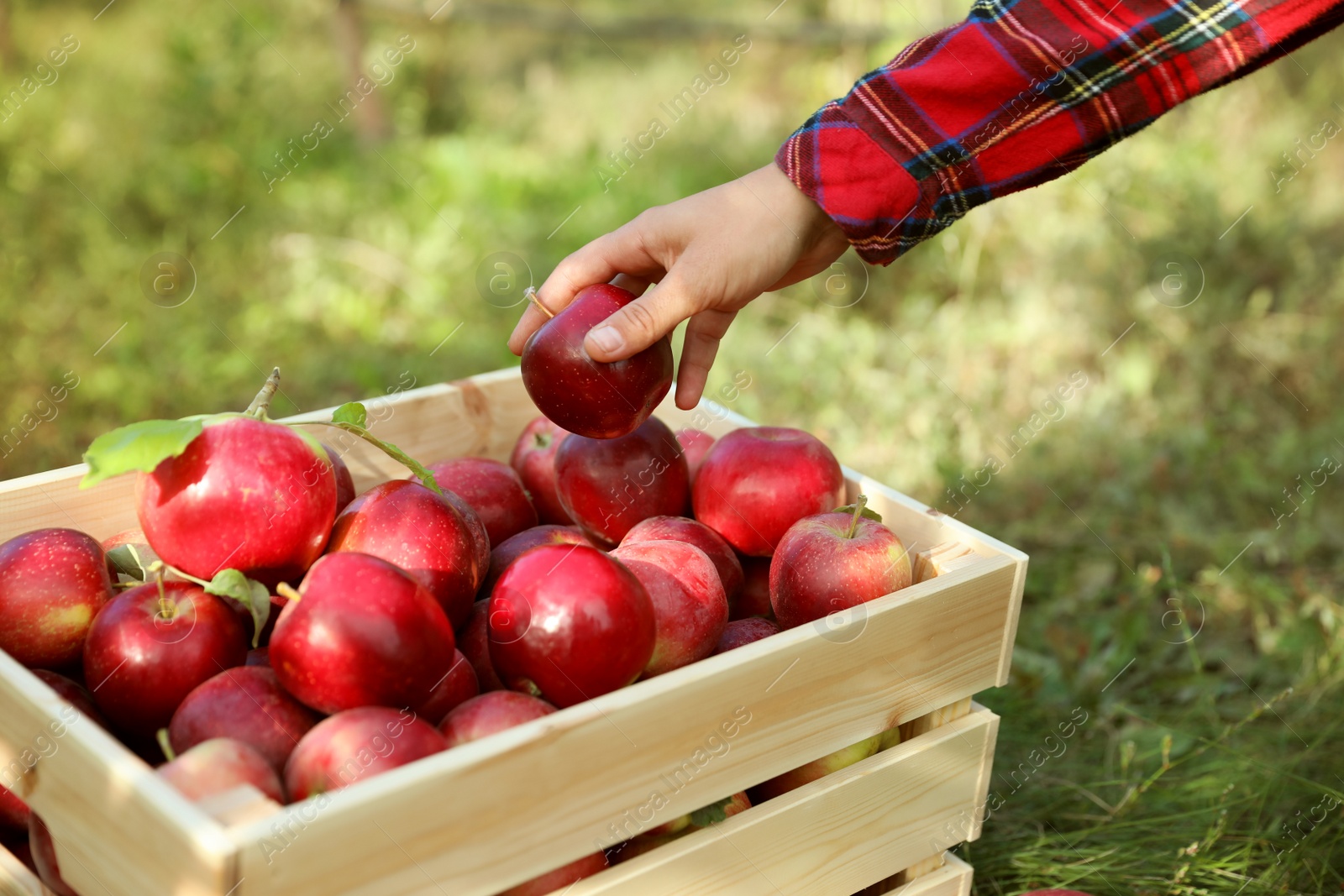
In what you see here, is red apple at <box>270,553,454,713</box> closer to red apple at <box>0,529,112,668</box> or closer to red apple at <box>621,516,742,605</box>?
red apple at <box>0,529,112,668</box>

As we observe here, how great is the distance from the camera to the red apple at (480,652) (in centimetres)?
149

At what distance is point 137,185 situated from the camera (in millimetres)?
4945

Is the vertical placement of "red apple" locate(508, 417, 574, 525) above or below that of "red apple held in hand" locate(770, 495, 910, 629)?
above

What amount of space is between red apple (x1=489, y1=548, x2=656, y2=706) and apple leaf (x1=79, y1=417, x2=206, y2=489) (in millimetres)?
434

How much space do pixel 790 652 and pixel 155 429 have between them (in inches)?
32.7

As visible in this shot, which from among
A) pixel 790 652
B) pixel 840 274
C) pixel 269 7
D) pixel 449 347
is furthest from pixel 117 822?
pixel 269 7

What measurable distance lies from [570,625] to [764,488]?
565mm

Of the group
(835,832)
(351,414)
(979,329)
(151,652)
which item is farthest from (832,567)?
(979,329)

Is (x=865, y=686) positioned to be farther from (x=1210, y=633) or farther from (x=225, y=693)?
(x=1210, y=633)

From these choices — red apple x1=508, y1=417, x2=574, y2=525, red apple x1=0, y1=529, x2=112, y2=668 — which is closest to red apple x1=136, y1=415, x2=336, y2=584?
red apple x1=0, y1=529, x2=112, y2=668

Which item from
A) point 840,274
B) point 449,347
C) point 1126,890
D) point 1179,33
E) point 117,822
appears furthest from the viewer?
point 840,274

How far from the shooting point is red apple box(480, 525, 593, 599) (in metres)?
1.69

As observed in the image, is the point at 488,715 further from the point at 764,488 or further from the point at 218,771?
the point at 764,488

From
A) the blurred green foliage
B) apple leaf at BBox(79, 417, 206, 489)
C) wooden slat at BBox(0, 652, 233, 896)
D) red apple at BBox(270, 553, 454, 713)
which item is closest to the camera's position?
wooden slat at BBox(0, 652, 233, 896)
